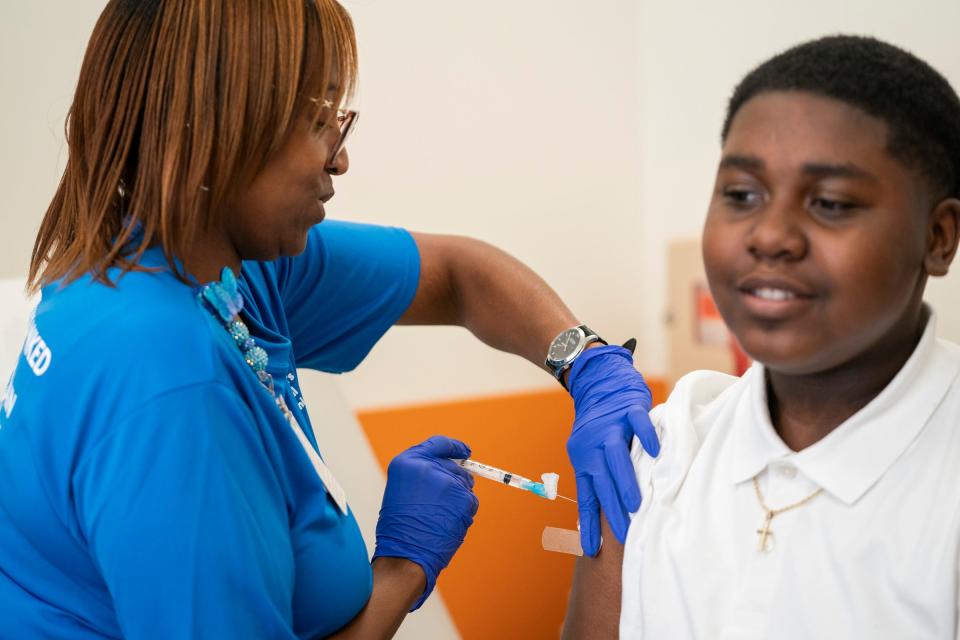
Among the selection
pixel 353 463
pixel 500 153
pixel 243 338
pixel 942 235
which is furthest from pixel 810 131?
pixel 500 153

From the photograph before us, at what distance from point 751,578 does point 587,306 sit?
6.00 feet

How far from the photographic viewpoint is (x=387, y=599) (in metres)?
1.17

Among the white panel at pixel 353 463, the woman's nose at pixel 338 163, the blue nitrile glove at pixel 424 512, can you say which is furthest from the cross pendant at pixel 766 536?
the white panel at pixel 353 463

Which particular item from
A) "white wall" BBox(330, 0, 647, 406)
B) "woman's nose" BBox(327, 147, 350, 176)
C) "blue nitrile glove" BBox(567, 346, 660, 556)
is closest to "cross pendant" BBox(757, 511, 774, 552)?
"blue nitrile glove" BBox(567, 346, 660, 556)

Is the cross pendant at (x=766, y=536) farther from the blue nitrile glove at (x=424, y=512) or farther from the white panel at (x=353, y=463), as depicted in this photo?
the white panel at (x=353, y=463)

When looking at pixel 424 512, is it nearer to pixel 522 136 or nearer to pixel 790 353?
pixel 790 353

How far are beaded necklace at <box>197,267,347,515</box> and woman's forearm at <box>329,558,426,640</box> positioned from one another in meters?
0.15

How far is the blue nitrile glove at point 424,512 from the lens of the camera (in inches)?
50.6

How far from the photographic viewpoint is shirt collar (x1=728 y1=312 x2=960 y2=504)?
85 centimetres

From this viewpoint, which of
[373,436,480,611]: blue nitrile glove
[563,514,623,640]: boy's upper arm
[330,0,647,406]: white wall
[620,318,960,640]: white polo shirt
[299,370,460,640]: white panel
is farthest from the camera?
[330,0,647,406]: white wall

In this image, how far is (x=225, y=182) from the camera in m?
0.95

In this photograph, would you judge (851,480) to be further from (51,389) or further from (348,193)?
(348,193)

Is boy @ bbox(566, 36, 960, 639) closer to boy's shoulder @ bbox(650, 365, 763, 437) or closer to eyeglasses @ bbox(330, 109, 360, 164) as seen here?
boy's shoulder @ bbox(650, 365, 763, 437)

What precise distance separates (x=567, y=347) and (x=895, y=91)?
76cm
